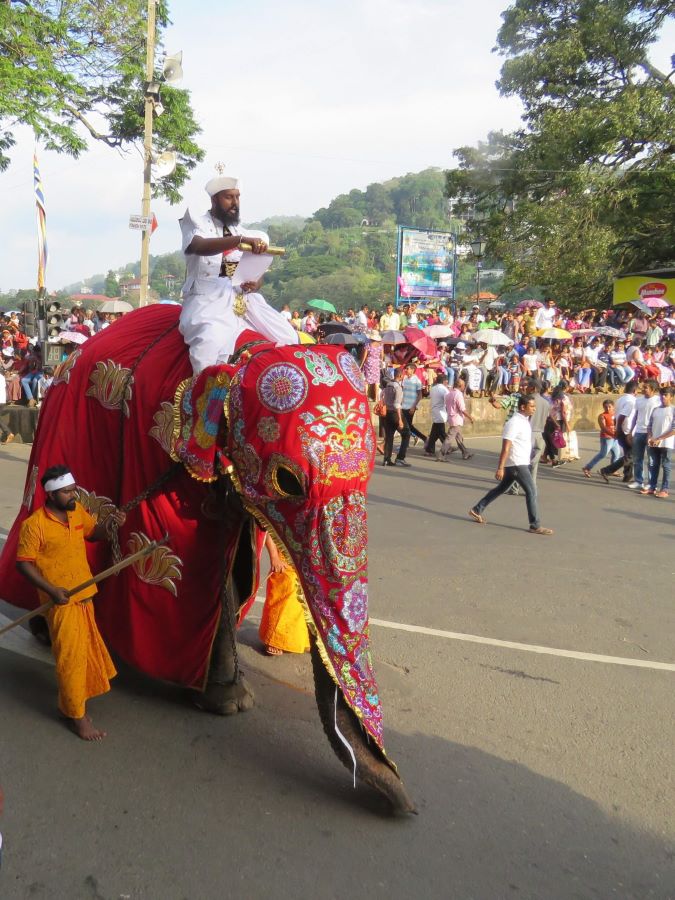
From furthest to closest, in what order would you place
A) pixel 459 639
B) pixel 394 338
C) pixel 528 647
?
pixel 394 338 → pixel 459 639 → pixel 528 647

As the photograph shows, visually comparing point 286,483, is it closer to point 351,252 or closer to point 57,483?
point 57,483

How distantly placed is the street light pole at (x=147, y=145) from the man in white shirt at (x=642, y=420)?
1107cm

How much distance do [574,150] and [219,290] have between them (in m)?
24.7

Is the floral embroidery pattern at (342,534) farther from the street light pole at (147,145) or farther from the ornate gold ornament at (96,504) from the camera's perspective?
the street light pole at (147,145)

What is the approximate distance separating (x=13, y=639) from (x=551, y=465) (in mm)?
12199

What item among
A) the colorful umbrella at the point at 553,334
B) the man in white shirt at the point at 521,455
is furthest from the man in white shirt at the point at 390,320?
the man in white shirt at the point at 521,455

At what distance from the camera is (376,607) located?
269 inches

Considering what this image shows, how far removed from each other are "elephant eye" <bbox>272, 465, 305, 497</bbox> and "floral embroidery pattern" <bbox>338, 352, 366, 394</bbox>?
49 cm

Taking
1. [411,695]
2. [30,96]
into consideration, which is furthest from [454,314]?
[411,695]

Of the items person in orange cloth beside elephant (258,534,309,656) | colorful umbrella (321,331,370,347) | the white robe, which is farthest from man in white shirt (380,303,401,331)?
the white robe

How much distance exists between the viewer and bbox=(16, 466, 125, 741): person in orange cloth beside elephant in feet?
14.5

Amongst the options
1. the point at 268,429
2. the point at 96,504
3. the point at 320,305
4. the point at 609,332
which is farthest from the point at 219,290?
the point at 609,332

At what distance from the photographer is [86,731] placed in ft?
14.4

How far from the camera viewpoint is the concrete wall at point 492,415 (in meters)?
19.0
